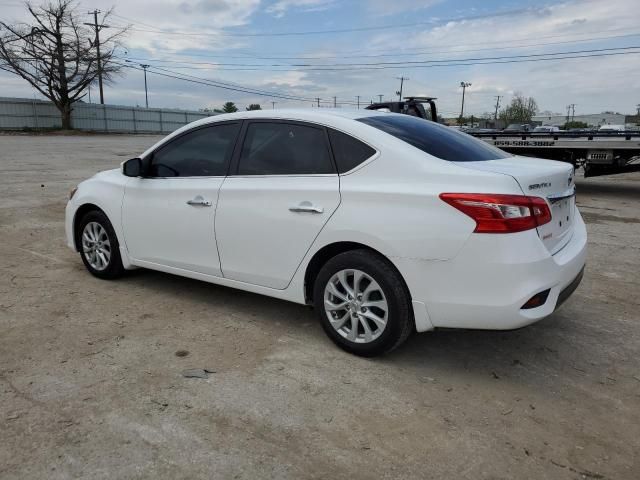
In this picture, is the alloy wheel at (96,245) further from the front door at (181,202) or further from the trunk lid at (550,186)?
the trunk lid at (550,186)

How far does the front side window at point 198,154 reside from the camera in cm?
425

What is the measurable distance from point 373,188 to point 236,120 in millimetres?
1434

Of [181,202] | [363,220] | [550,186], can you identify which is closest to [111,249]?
[181,202]

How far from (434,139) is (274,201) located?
3.94 ft

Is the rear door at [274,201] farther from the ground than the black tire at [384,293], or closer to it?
farther from the ground

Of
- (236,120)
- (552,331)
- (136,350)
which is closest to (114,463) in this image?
(136,350)

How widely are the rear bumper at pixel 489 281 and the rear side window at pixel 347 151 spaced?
0.76 m

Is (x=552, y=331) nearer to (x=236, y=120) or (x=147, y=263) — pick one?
(x=236, y=120)

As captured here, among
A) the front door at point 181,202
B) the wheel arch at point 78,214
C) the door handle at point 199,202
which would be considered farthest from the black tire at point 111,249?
the door handle at point 199,202

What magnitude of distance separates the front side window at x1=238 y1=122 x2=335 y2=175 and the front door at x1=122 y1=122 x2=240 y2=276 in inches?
7.9

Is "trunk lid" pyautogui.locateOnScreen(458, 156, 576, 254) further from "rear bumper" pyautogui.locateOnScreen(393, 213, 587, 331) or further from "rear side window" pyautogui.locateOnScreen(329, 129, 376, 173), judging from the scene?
"rear side window" pyautogui.locateOnScreen(329, 129, 376, 173)

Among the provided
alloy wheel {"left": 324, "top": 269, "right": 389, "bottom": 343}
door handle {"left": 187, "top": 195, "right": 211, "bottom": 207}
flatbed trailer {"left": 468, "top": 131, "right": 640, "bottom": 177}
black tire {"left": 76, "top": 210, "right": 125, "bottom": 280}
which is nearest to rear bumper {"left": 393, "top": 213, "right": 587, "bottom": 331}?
alloy wheel {"left": 324, "top": 269, "right": 389, "bottom": 343}

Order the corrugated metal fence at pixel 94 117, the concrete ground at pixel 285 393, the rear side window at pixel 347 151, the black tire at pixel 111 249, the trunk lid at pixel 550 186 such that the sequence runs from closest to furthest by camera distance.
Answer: the concrete ground at pixel 285 393
the trunk lid at pixel 550 186
the rear side window at pixel 347 151
the black tire at pixel 111 249
the corrugated metal fence at pixel 94 117

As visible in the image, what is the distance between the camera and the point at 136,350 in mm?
3695
